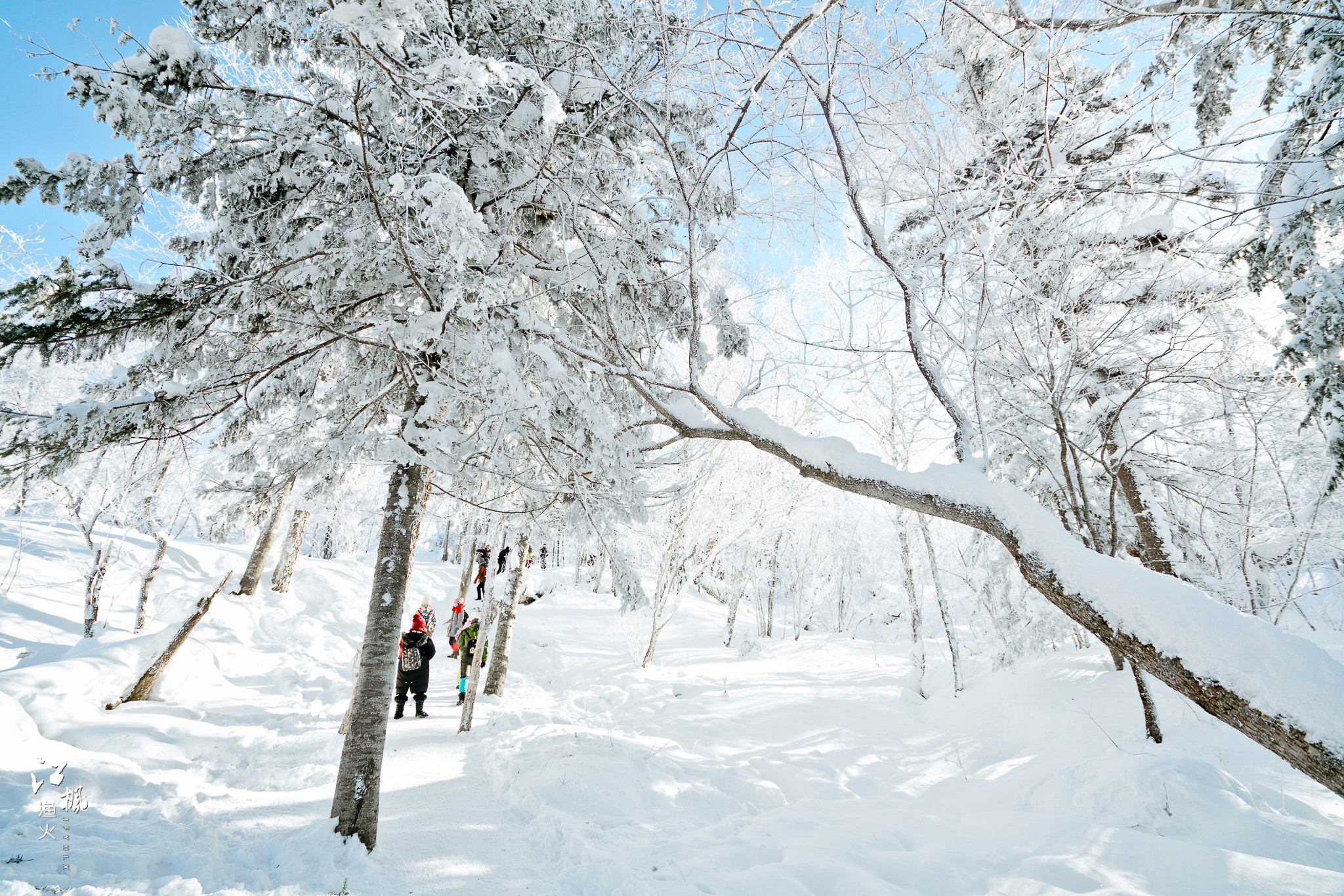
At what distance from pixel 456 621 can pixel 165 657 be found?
203 inches

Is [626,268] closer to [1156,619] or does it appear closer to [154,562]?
[1156,619]

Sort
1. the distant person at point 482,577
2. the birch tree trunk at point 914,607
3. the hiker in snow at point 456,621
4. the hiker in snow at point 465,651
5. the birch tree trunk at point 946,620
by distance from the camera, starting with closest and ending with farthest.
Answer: the hiker in snow at point 465,651
the birch tree trunk at point 946,620
the birch tree trunk at point 914,607
the hiker in snow at point 456,621
the distant person at point 482,577

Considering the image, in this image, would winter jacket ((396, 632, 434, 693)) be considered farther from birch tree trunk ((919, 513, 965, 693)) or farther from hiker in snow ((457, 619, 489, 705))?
birch tree trunk ((919, 513, 965, 693))

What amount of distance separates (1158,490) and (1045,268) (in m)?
6.08

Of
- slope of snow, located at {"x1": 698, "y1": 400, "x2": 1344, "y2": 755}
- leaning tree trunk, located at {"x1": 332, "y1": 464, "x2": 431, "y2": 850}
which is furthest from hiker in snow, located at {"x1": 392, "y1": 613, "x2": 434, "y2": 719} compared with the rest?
slope of snow, located at {"x1": 698, "y1": 400, "x2": 1344, "y2": 755}

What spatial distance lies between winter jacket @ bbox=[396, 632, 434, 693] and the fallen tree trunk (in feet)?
20.8

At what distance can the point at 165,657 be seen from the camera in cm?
655

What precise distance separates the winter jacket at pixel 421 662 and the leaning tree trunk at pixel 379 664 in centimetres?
339

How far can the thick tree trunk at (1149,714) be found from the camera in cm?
546

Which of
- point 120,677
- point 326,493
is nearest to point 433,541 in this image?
point 120,677

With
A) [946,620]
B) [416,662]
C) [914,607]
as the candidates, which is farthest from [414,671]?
[914,607]

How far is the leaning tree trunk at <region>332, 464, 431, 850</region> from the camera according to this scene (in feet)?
12.4

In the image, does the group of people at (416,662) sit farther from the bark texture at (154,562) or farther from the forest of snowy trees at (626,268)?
the bark texture at (154,562)

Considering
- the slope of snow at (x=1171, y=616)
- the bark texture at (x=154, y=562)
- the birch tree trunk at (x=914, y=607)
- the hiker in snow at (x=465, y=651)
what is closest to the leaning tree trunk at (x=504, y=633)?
→ the hiker in snow at (x=465, y=651)
